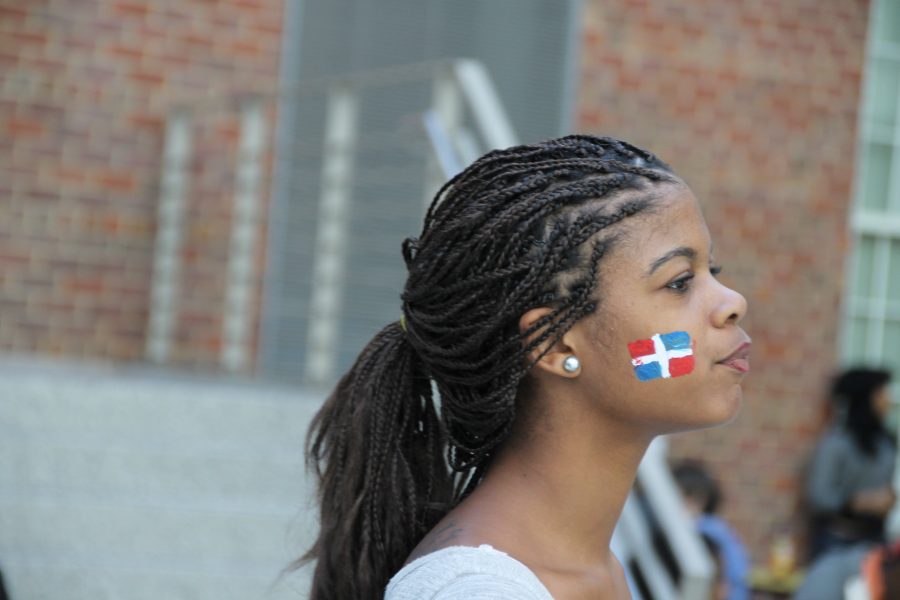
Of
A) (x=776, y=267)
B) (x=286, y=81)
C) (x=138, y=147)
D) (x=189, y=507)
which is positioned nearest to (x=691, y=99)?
(x=776, y=267)

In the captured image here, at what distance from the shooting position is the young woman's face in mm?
1766

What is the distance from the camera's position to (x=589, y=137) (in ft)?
6.32

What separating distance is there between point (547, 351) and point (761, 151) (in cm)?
664

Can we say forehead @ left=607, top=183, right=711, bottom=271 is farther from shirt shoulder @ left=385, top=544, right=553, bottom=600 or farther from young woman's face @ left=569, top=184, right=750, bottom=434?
shirt shoulder @ left=385, top=544, right=553, bottom=600

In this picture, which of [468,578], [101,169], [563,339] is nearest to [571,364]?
[563,339]

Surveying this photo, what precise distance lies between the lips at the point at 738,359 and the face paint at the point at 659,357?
0.08 m

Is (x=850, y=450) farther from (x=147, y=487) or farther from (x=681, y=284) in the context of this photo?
(x=681, y=284)

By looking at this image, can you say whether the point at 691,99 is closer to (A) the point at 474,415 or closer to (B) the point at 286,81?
(B) the point at 286,81

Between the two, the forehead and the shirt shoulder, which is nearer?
the shirt shoulder

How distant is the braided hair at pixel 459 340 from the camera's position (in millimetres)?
1774

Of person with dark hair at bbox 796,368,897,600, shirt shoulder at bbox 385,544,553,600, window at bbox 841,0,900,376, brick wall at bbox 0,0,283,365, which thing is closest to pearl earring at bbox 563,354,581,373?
shirt shoulder at bbox 385,544,553,600

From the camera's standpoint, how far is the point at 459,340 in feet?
5.97

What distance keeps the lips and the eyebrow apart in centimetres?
13

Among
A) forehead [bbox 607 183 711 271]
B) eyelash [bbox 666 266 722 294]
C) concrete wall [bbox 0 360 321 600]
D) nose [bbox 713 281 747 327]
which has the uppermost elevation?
forehead [bbox 607 183 711 271]
